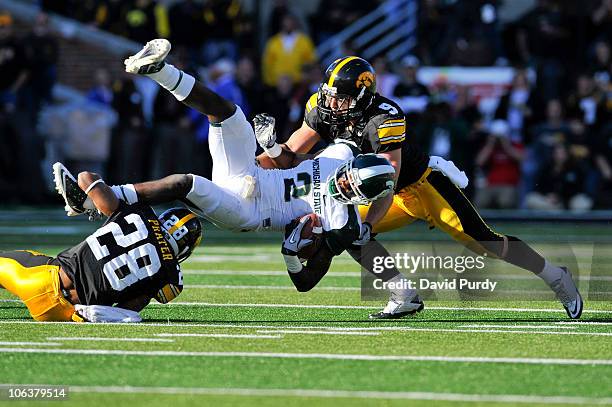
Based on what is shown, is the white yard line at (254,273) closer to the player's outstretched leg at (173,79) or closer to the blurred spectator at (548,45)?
the player's outstretched leg at (173,79)

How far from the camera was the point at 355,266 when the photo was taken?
1166 centimetres

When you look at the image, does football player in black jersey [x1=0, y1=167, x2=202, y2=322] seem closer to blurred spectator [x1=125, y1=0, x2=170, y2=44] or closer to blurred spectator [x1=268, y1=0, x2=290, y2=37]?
blurred spectator [x1=125, y1=0, x2=170, y2=44]

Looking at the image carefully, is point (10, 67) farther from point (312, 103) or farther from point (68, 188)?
point (68, 188)

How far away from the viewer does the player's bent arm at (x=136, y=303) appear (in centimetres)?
738

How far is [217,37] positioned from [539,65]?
4759 millimetres

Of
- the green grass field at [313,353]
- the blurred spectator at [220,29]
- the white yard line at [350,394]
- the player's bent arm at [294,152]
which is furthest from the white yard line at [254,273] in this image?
the blurred spectator at [220,29]

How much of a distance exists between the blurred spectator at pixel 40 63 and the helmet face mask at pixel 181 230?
410 inches

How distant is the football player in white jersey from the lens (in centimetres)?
741

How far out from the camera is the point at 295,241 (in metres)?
7.54

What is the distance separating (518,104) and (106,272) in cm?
1125

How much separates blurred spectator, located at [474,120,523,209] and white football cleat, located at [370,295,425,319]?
9.32 meters

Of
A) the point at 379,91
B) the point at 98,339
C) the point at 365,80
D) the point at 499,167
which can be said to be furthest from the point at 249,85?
the point at 98,339

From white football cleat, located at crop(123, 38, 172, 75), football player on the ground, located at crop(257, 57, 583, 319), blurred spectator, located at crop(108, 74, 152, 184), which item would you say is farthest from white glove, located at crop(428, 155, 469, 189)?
blurred spectator, located at crop(108, 74, 152, 184)

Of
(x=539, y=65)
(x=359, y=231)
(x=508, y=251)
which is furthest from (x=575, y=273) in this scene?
(x=539, y=65)
